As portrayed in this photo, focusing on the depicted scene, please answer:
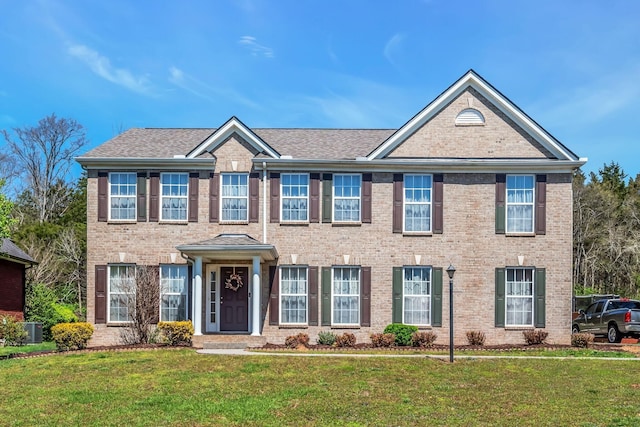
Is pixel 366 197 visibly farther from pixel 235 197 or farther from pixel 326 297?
pixel 235 197

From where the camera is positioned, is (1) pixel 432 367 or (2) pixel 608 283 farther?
(2) pixel 608 283

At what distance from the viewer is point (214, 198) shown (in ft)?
72.4

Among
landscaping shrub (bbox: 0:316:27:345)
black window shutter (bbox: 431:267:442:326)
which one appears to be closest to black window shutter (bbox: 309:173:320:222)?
black window shutter (bbox: 431:267:442:326)

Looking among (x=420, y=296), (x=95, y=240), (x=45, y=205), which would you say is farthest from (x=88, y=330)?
(x=45, y=205)

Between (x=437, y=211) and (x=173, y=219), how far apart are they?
8670 millimetres

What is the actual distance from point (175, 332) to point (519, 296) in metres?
11.0

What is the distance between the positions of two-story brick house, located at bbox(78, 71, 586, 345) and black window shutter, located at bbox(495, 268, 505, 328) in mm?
33

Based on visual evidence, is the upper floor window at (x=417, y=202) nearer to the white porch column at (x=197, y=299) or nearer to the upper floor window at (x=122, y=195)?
the white porch column at (x=197, y=299)

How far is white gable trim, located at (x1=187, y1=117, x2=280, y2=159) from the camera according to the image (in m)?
22.0

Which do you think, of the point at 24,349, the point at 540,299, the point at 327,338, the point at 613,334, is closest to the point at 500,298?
the point at 540,299

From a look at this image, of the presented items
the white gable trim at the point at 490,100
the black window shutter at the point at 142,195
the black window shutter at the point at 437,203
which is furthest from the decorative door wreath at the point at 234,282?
the black window shutter at the point at 437,203

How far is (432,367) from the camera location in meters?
15.9

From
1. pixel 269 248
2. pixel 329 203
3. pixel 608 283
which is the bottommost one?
pixel 608 283

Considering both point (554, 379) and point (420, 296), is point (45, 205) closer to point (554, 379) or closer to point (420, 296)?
point (420, 296)
